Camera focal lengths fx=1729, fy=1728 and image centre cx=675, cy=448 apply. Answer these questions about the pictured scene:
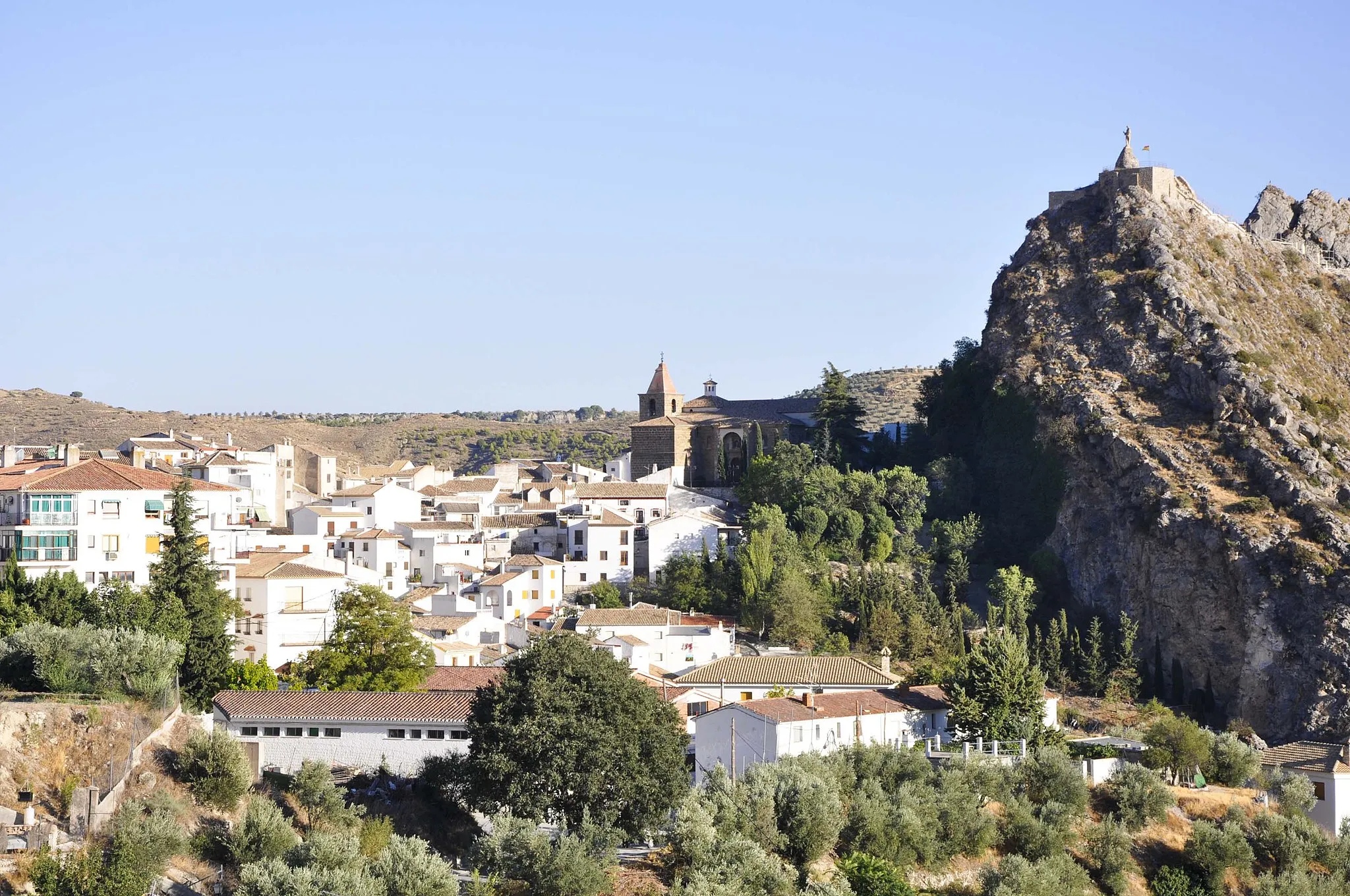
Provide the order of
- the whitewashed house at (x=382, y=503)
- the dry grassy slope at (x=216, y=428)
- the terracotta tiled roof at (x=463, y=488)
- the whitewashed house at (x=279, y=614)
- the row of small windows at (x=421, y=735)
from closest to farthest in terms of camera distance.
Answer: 1. the row of small windows at (x=421, y=735)
2. the whitewashed house at (x=279, y=614)
3. the whitewashed house at (x=382, y=503)
4. the terracotta tiled roof at (x=463, y=488)
5. the dry grassy slope at (x=216, y=428)

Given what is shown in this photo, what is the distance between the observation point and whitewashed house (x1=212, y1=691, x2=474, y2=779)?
141ft

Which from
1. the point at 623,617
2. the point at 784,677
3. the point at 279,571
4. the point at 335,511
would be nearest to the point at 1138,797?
the point at 784,677

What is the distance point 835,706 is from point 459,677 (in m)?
11.1

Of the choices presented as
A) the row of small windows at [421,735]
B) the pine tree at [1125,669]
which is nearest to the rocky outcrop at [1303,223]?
the pine tree at [1125,669]

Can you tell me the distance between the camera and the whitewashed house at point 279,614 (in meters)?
55.2

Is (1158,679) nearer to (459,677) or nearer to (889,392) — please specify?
(459,677)

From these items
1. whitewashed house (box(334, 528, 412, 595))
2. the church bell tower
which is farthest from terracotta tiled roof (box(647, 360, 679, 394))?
whitewashed house (box(334, 528, 412, 595))

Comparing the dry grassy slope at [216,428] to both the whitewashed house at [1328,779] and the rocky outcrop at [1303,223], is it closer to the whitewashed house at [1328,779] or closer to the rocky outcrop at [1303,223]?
the rocky outcrop at [1303,223]

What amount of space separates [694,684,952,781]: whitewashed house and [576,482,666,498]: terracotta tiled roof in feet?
95.2

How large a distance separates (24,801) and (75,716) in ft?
10.2

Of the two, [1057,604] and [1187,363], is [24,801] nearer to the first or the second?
[1057,604]

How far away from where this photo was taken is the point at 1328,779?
50781 millimetres

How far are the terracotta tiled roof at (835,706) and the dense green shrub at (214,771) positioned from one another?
15.1 m

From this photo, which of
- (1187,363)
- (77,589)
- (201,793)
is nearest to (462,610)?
(77,589)
